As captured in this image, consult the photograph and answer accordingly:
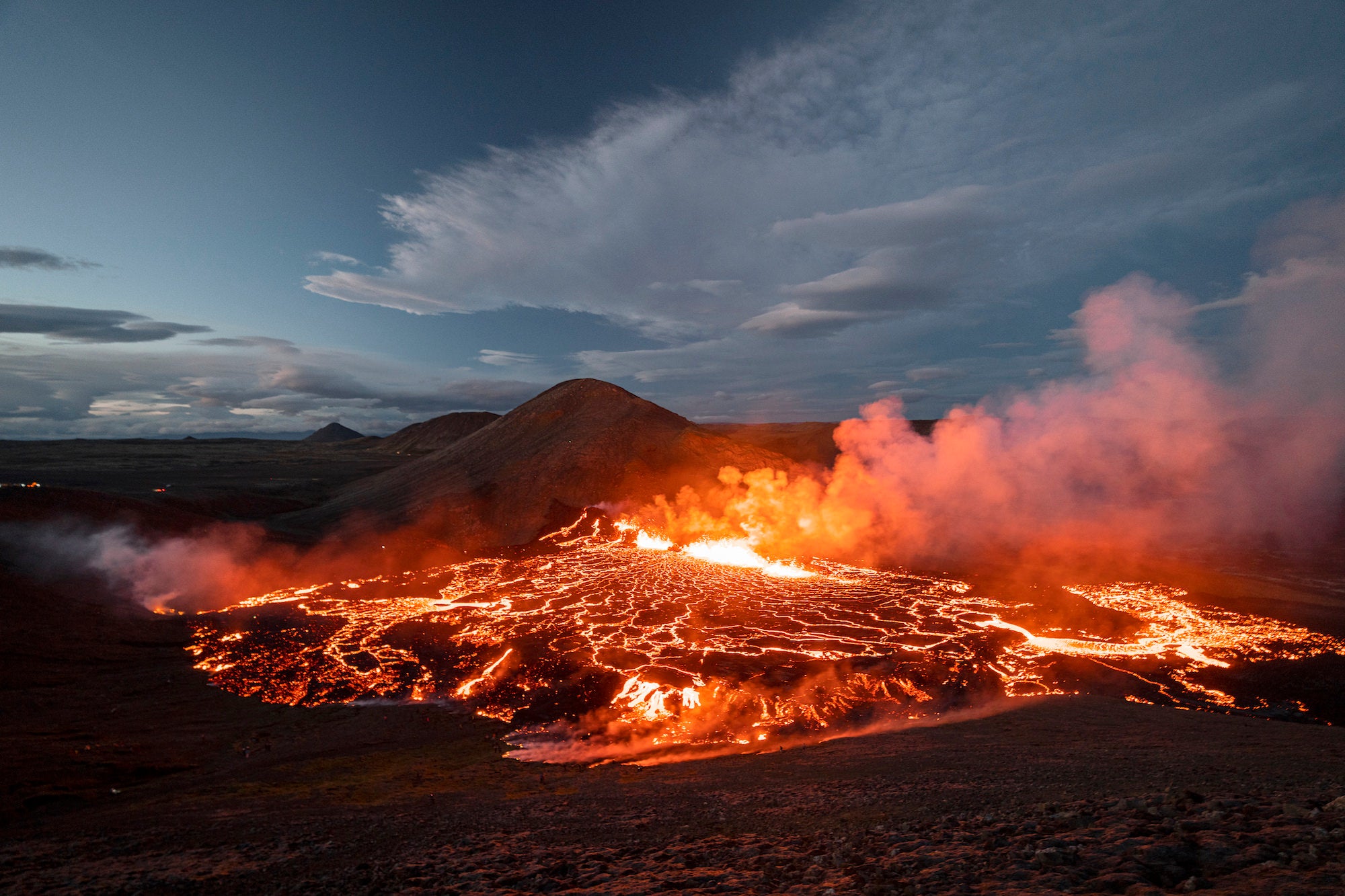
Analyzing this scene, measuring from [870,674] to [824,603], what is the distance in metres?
9.83

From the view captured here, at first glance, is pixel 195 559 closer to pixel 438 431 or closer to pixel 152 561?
pixel 152 561

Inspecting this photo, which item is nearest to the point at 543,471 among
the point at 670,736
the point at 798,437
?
the point at 670,736

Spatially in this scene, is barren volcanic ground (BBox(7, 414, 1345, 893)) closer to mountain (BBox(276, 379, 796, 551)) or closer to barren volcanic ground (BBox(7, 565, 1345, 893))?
barren volcanic ground (BBox(7, 565, 1345, 893))

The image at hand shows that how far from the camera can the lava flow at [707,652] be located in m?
19.4

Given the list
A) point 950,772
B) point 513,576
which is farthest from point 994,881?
point 513,576

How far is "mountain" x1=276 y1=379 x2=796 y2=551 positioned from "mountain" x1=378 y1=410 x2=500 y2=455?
100m

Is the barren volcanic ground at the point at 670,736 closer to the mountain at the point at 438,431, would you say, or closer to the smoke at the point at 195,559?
the smoke at the point at 195,559

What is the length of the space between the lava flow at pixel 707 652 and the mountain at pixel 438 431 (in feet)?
457

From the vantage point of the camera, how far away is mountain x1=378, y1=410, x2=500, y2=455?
547 feet

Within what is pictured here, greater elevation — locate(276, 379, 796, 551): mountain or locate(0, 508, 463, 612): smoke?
locate(276, 379, 796, 551): mountain

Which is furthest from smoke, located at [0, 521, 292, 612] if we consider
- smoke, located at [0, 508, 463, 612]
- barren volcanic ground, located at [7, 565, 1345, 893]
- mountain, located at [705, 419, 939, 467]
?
mountain, located at [705, 419, 939, 467]

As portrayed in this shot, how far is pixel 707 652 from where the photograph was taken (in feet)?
83.1

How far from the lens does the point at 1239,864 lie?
6.50 m

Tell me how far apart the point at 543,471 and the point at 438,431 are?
431ft
